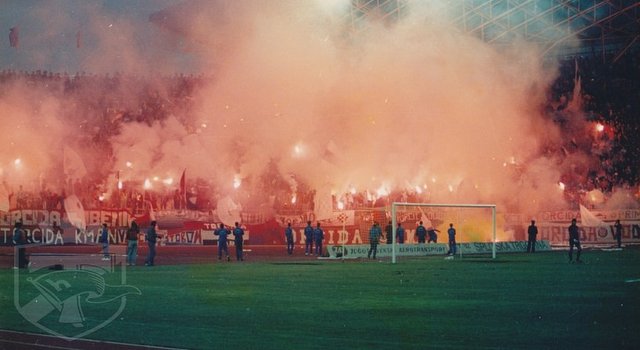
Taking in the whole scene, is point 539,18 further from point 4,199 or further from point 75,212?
point 4,199

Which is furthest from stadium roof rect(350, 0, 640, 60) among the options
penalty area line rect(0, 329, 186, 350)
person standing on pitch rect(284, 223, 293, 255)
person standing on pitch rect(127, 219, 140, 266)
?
penalty area line rect(0, 329, 186, 350)

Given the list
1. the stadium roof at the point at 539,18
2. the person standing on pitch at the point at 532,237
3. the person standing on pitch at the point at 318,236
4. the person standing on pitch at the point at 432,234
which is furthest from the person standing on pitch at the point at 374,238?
the stadium roof at the point at 539,18

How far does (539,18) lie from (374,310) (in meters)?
40.1

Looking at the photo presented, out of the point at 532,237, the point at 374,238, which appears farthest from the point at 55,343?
the point at 532,237

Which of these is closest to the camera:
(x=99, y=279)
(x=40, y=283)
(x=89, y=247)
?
(x=40, y=283)

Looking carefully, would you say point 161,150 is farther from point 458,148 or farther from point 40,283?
point 40,283

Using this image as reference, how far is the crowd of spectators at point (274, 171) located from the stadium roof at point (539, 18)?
200cm

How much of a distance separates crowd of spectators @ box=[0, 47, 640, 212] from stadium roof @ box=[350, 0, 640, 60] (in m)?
2.00

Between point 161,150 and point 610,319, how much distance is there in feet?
145

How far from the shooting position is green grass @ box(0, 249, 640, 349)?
11.4 m

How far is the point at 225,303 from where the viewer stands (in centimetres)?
1597

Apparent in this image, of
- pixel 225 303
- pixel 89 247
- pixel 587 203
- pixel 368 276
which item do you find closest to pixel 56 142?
pixel 89 247

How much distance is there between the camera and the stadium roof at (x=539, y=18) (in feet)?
163

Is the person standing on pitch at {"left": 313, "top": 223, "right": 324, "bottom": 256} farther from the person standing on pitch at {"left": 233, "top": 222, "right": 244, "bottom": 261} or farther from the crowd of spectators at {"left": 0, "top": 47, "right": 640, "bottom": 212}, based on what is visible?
the crowd of spectators at {"left": 0, "top": 47, "right": 640, "bottom": 212}
